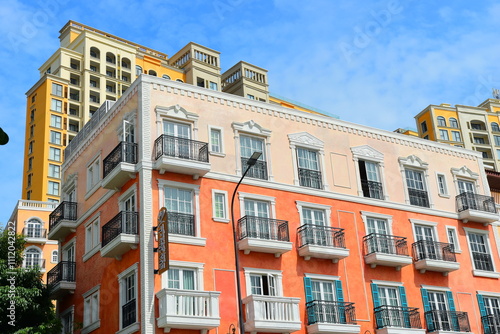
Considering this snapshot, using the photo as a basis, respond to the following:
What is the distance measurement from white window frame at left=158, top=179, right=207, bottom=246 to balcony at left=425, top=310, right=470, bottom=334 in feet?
38.9

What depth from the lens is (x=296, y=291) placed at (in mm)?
29656

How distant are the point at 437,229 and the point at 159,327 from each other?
16.9m

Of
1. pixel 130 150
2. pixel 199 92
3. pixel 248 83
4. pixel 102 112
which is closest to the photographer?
pixel 130 150

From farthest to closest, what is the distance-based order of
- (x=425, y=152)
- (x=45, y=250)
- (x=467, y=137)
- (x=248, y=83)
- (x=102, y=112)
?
(x=467, y=137) → (x=248, y=83) → (x=45, y=250) → (x=425, y=152) → (x=102, y=112)

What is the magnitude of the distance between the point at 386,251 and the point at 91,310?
1408 cm

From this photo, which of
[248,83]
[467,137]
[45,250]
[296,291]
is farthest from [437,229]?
[467,137]

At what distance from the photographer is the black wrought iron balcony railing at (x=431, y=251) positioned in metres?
33.6

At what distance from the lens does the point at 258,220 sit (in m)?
29.7

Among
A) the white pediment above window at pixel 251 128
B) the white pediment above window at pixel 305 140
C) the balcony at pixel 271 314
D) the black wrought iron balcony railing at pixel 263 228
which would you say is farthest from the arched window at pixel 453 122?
the balcony at pixel 271 314

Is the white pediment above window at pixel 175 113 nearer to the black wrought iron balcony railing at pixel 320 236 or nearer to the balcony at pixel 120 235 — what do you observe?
the balcony at pixel 120 235

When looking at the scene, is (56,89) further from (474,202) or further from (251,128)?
(474,202)

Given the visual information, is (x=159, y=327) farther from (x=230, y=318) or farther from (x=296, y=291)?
(x=296, y=291)

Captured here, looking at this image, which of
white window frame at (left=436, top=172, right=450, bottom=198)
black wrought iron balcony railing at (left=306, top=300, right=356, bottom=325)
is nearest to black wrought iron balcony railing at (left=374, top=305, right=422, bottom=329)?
black wrought iron balcony railing at (left=306, top=300, right=356, bottom=325)

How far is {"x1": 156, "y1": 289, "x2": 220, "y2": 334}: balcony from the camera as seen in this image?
82.7 feet
